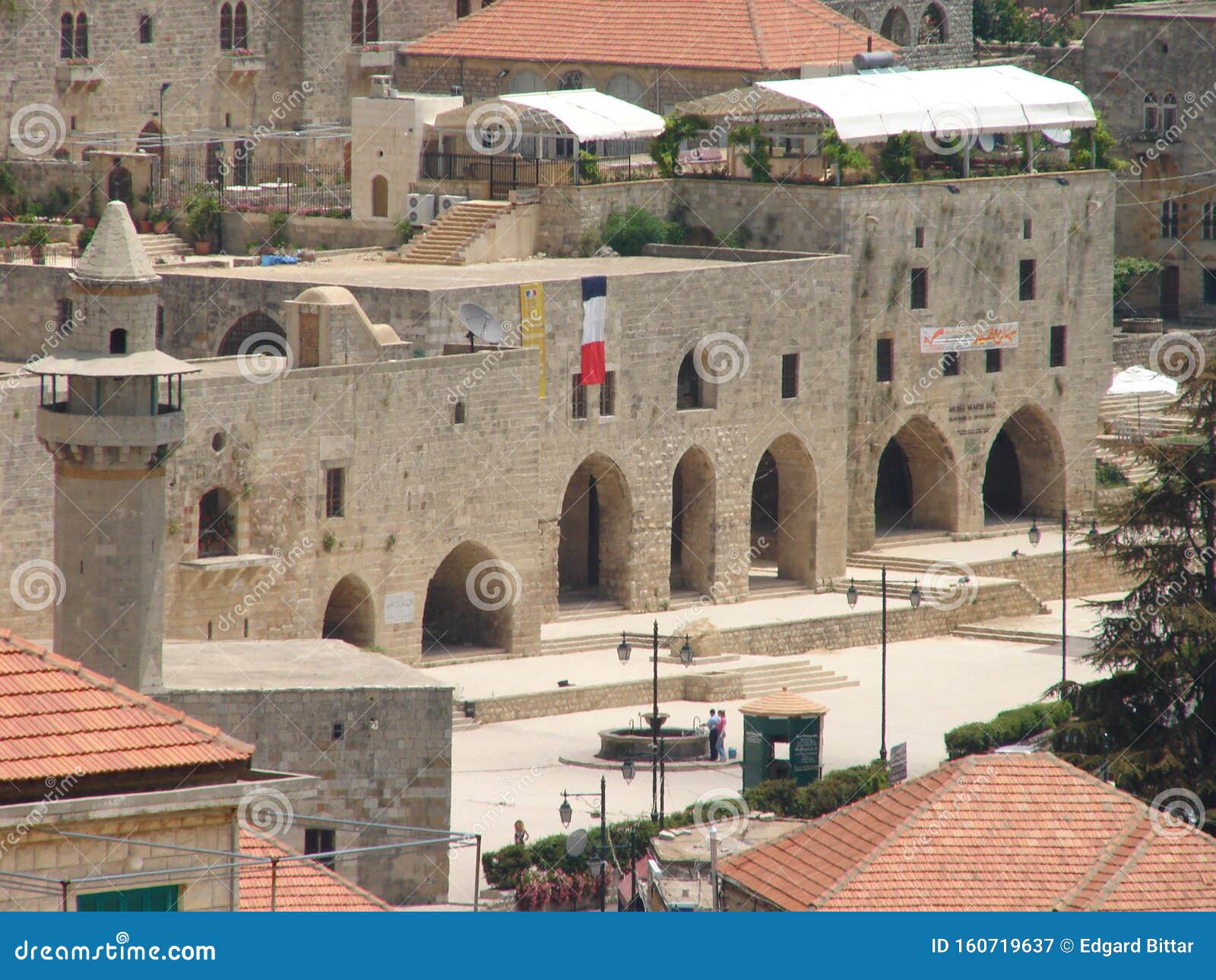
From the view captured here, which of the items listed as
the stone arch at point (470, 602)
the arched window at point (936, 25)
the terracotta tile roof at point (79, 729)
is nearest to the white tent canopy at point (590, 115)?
the stone arch at point (470, 602)

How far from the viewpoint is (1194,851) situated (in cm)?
3144

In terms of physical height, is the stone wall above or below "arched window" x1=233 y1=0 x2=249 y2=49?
below

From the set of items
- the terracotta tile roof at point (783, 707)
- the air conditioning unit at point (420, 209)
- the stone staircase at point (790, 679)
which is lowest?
the stone staircase at point (790, 679)

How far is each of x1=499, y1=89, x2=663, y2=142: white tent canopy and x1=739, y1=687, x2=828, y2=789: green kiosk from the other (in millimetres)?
18818

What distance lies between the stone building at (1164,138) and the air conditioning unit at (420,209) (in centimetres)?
2563

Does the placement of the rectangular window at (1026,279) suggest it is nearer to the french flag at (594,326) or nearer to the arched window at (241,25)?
the french flag at (594,326)

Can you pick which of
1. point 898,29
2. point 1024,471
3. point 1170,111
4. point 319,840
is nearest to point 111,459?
point 319,840

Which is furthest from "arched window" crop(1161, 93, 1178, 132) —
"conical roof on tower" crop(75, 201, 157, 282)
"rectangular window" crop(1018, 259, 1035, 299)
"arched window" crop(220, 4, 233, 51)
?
"conical roof on tower" crop(75, 201, 157, 282)

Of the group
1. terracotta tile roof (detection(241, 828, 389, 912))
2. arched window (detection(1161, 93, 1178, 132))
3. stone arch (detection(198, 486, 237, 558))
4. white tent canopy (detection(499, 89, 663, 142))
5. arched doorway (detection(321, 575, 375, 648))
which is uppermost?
arched window (detection(1161, 93, 1178, 132))

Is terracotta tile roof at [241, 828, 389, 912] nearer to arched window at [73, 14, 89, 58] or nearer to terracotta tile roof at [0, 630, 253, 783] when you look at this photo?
terracotta tile roof at [0, 630, 253, 783]

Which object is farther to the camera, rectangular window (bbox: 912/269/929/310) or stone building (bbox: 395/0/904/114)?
stone building (bbox: 395/0/904/114)

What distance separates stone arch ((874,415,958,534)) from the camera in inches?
2611

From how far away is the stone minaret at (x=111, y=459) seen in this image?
38.7m

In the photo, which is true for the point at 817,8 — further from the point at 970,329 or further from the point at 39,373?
the point at 39,373
